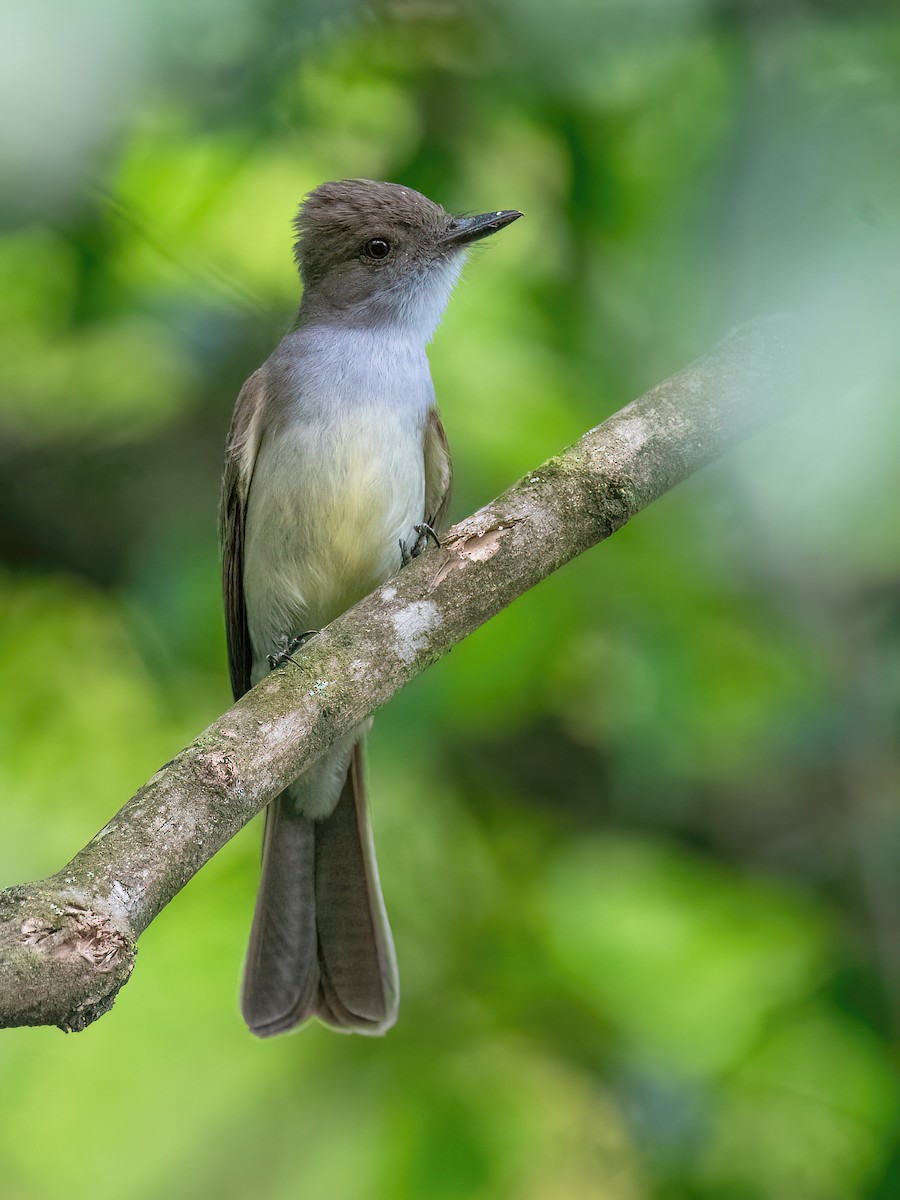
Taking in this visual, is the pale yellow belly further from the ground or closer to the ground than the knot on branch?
closer to the ground

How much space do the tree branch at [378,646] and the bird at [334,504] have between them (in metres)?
0.99

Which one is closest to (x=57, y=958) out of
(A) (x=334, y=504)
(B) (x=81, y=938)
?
(B) (x=81, y=938)

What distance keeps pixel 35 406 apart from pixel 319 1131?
2.64 metres

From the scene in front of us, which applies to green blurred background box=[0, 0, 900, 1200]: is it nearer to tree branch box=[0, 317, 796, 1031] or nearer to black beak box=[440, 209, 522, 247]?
black beak box=[440, 209, 522, 247]

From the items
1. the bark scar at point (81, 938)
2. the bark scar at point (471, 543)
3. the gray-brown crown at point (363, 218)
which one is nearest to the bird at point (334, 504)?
the gray-brown crown at point (363, 218)

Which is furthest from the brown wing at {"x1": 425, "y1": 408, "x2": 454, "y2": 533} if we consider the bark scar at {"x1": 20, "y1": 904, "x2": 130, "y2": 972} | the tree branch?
the bark scar at {"x1": 20, "y1": 904, "x2": 130, "y2": 972}

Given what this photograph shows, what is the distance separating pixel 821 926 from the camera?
3.79 meters

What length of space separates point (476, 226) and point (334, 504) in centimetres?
95

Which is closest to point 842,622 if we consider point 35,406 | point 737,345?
point 737,345

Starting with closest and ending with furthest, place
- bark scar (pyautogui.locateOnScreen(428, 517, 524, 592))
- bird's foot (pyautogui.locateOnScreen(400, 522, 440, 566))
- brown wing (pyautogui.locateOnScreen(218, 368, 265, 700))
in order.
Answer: bark scar (pyautogui.locateOnScreen(428, 517, 524, 592)), bird's foot (pyautogui.locateOnScreen(400, 522, 440, 566)), brown wing (pyautogui.locateOnScreen(218, 368, 265, 700))

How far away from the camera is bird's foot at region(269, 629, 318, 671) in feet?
11.9

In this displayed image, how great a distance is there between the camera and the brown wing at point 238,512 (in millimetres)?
3988

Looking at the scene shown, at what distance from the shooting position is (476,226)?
3.91 metres

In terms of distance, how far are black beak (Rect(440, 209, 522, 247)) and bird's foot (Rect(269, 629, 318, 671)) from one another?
49.9 inches
